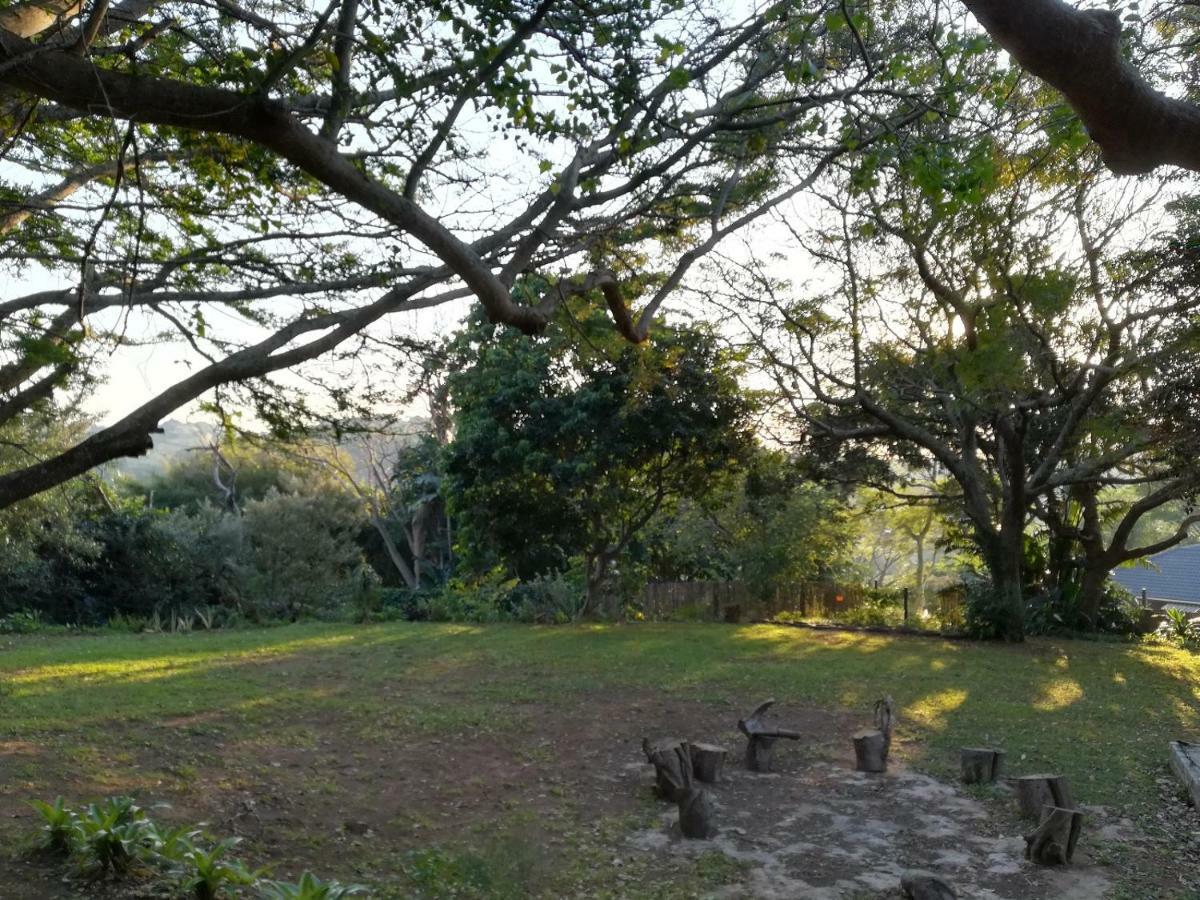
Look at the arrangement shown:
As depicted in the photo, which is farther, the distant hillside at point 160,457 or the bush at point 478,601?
the distant hillside at point 160,457

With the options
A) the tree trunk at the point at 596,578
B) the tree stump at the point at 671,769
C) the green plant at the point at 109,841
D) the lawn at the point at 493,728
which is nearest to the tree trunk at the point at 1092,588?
the lawn at the point at 493,728

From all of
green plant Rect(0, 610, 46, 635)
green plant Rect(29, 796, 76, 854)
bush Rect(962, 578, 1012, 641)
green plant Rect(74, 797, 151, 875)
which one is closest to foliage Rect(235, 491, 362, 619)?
green plant Rect(0, 610, 46, 635)

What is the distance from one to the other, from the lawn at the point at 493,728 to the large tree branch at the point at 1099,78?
4.94 m

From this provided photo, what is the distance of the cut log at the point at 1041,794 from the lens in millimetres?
7707

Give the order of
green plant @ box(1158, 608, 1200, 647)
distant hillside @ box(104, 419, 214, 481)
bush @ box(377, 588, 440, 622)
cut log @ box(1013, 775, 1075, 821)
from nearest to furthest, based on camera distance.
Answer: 1. cut log @ box(1013, 775, 1075, 821)
2. green plant @ box(1158, 608, 1200, 647)
3. bush @ box(377, 588, 440, 622)
4. distant hillside @ box(104, 419, 214, 481)

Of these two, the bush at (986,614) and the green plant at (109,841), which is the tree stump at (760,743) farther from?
the bush at (986,614)

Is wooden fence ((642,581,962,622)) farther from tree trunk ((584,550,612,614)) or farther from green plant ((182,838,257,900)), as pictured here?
green plant ((182,838,257,900))

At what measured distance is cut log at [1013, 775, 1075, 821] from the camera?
25.3 ft

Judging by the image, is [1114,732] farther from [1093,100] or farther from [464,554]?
[464,554]

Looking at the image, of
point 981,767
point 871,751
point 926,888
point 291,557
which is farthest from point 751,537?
point 926,888

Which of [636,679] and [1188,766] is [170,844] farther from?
[636,679]

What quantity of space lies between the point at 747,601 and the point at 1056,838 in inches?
672

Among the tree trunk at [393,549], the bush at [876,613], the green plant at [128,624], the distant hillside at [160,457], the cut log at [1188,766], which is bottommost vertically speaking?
the green plant at [128,624]

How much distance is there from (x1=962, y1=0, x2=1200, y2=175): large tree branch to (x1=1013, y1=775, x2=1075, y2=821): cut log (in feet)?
18.5
